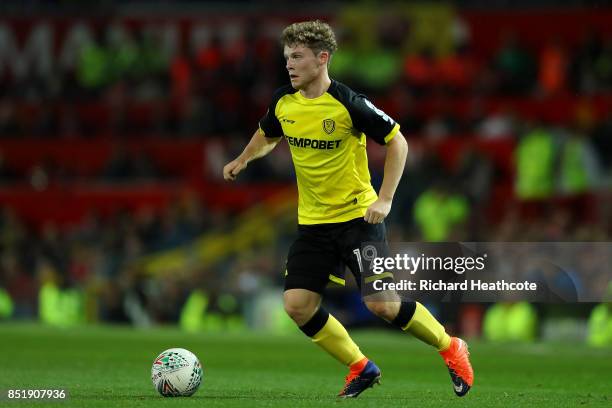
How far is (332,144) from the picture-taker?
28.8 feet

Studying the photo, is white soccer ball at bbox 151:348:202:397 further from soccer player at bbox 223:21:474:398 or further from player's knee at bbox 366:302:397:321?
player's knee at bbox 366:302:397:321

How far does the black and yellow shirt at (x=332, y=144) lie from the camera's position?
8.74 meters

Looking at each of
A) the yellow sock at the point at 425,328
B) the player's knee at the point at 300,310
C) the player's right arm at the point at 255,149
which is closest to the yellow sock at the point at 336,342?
the player's knee at the point at 300,310

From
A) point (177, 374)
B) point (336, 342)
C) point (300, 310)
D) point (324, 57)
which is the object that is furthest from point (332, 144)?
point (177, 374)

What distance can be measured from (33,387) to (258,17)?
18764 mm

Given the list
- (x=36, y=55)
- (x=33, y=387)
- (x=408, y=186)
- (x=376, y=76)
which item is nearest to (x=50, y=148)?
(x=36, y=55)

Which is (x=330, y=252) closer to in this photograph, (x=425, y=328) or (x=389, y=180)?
(x=389, y=180)

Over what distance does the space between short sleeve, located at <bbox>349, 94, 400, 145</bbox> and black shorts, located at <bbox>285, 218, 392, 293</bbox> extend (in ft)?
1.86

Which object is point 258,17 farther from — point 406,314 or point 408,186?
point 406,314

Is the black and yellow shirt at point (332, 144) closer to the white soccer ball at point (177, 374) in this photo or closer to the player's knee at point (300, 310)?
the player's knee at point (300, 310)

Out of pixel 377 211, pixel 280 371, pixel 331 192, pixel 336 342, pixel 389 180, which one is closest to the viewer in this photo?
pixel 377 211

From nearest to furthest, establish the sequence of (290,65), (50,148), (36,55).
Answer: (290,65), (50,148), (36,55)

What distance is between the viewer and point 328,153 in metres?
8.83

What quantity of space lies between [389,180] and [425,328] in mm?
1009
